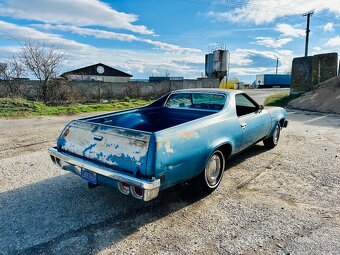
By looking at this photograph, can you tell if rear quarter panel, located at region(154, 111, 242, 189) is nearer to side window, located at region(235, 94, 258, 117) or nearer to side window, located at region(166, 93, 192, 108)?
side window, located at region(166, 93, 192, 108)

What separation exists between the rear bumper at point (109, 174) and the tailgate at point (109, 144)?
0.29ft

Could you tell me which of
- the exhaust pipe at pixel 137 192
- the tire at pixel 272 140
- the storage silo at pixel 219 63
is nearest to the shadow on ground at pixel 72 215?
the exhaust pipe at pixel 137 192

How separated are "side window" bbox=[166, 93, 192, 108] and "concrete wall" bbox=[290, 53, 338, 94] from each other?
49.8ft

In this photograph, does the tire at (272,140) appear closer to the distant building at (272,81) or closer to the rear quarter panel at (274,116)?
the rear quarter panel at (274,116)

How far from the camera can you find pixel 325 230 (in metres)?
2.93

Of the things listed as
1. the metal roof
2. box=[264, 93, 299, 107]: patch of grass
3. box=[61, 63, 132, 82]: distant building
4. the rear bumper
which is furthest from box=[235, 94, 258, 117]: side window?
the metal roof

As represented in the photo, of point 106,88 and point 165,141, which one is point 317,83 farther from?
point 165,141

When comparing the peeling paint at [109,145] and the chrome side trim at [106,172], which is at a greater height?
the peeling paint at [109,145]

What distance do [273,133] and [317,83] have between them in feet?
48.0

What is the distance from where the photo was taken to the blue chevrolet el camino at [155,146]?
276 cm

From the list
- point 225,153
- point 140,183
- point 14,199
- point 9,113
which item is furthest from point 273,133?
point 9,113

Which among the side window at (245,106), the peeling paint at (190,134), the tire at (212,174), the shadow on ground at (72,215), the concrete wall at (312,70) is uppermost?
the concrete wall at (312,70)

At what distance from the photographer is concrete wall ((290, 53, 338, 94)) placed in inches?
684

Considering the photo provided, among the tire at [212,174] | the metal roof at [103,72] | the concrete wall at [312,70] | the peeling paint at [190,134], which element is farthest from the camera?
the metal roof at [103,72]
